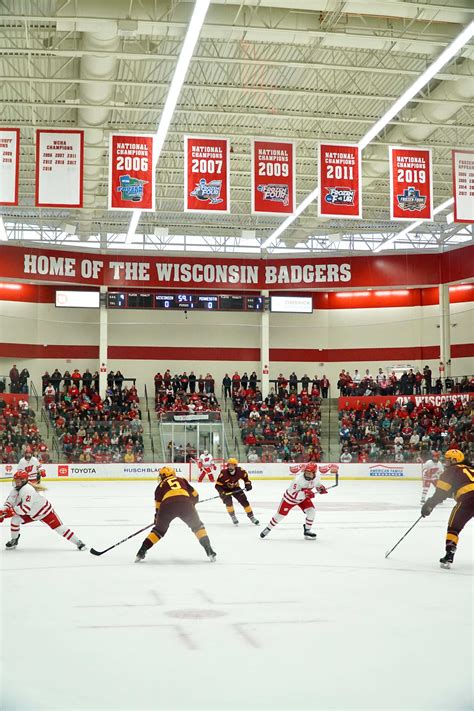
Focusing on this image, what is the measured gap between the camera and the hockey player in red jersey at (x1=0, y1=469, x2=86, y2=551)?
10.7 meters

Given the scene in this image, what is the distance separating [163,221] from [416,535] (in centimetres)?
2569

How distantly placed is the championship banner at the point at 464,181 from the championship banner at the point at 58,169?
8.54 metres

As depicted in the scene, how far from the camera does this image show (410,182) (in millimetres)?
19188

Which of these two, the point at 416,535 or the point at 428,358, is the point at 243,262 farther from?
the point at 416,535

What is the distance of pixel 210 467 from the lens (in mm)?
25234

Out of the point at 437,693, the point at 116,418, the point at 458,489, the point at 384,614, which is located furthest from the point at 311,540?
the point at 116,418

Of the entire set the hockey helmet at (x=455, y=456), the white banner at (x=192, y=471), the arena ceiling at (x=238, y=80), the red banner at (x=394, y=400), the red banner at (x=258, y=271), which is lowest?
the white banner at (x=192, y=471)

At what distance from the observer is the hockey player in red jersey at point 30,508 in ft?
35.2

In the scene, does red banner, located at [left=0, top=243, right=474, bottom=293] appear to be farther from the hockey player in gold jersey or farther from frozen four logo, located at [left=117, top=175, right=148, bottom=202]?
the hockey player in gold jersey

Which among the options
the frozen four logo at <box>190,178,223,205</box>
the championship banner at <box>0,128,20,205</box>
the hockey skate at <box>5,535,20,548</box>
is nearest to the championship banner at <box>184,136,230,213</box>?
the frozen four logo at <box>190,178,223,205</box>

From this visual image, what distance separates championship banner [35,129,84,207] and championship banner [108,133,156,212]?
73 cm

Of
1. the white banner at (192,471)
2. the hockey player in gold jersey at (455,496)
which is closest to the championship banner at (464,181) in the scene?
the hockey player in gold jersey at (455,496)

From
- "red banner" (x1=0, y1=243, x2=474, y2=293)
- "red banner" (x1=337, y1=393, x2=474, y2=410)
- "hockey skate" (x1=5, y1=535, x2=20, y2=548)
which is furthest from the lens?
"red banner" (x1=0, y1=243, x2=474, y2=293)

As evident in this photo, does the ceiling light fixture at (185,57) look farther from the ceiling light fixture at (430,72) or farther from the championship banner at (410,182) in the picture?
the championship banner at (410,182)
